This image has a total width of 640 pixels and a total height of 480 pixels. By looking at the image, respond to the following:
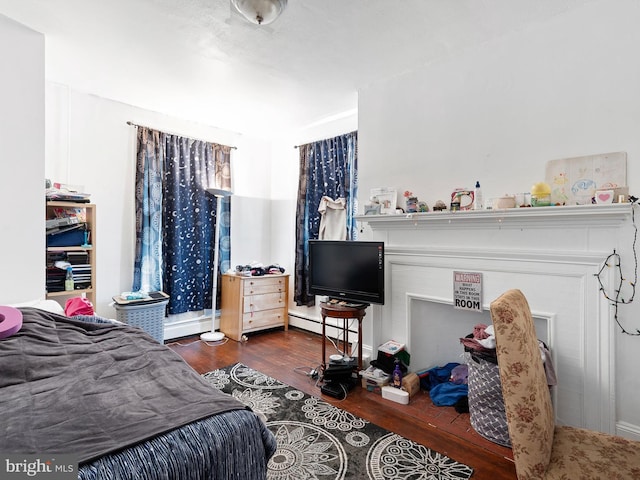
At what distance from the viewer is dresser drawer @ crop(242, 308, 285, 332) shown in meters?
4.01

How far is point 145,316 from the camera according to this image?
3324 mm

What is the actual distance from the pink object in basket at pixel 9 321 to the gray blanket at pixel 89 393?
3cm

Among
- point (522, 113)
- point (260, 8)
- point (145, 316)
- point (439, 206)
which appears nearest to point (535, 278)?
point (439, 206)

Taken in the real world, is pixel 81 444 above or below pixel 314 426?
above

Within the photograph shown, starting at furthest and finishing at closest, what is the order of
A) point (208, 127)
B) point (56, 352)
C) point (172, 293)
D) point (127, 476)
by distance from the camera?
point (208, 127) < point (172, 293) < point (56, 352) < point (127, 476)

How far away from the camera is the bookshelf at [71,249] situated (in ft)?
9.05

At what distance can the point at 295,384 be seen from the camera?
2.80m

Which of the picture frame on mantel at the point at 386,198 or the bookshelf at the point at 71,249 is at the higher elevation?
the picture frame on mantel at the point at 386,198

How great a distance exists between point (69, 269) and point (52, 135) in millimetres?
1335

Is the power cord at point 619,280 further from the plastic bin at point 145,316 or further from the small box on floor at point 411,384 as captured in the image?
the plastic bin at point 145,316

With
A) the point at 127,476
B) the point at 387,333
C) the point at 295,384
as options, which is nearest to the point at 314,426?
the point at 295,384

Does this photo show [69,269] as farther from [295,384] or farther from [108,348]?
[295,384]

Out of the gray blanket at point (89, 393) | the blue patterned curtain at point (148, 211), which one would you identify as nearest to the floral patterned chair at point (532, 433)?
the gray blanket at point (89, 393)

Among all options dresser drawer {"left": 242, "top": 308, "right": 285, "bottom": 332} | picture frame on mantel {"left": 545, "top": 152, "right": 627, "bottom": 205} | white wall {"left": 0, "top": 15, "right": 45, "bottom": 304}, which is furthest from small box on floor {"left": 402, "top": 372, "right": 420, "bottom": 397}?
white wall {"left": 0, "top": 15, "right": 45, "bottom": 304}
